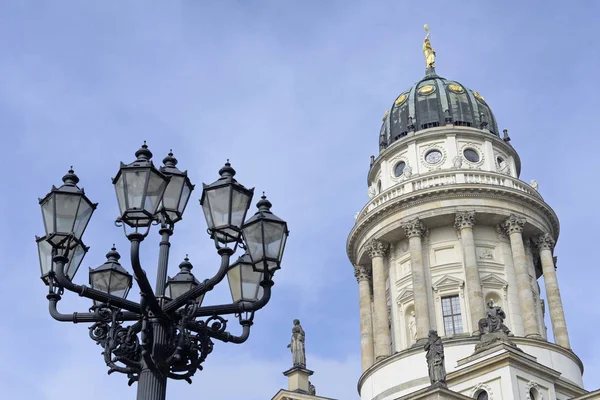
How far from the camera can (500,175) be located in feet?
136

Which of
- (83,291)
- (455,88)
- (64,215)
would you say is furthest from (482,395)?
(64,215)

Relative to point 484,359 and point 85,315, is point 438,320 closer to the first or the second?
point 484,359

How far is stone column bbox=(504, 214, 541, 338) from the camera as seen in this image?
124 ft

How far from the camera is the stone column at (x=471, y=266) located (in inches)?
1475

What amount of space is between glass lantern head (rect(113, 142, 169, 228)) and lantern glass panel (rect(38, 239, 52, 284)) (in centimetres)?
111

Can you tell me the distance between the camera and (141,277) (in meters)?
8.32

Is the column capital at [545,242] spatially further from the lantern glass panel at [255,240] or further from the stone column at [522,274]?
the lantern glass panel at [255,240]

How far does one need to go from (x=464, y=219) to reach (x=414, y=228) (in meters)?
2.35

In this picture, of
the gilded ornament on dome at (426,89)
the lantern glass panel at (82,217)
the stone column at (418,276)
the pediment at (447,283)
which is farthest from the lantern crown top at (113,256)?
the gilded ornament on dome at (426,89)

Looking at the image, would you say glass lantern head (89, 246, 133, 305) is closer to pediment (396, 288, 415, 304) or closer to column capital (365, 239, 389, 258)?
pediment (396, 288, 415, 304)

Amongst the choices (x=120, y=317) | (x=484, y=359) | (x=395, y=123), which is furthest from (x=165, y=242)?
(x=395, y=123)

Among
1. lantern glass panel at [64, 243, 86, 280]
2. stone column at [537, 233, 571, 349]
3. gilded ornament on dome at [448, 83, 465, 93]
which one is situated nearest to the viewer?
lantern glass panel at [64, 243, 86, 280]

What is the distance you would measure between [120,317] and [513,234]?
32.8m

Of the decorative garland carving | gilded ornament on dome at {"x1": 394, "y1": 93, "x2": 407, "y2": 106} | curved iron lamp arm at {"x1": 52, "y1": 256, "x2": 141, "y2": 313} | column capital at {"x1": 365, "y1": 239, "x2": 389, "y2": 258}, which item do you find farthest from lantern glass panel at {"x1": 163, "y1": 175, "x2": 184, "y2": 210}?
gilded ornament on dome at {"x1": 394, "y1": 93, "x2": 407, "y2": 106}
